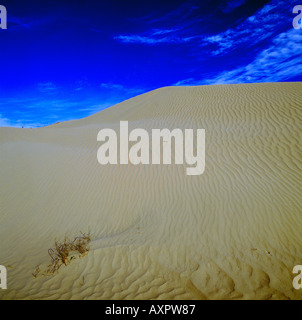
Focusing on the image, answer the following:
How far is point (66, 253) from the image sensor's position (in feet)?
14.1

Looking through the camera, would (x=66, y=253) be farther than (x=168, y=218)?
No

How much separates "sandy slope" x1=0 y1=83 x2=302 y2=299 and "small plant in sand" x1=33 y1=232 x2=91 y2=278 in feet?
0.51

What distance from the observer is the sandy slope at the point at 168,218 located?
11.8 ft

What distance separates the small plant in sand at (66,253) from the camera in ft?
13.3

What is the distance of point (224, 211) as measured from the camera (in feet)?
16.7

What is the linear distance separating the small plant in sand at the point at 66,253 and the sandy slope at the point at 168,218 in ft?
0.51

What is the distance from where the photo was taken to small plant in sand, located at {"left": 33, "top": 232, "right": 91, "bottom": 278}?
13.3 ft

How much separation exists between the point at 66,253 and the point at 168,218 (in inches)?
111

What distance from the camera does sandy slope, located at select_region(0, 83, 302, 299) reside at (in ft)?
11.8

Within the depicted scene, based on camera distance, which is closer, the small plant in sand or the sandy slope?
the sandy slope

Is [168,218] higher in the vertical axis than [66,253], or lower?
higher

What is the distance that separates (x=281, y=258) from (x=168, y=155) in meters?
5.03

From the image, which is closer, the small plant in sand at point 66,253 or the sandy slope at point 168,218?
the sandy slope at point 168,218

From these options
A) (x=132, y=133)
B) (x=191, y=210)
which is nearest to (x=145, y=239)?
(x=191, y=210)
